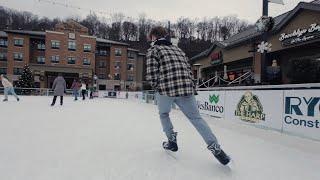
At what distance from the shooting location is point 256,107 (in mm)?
7469

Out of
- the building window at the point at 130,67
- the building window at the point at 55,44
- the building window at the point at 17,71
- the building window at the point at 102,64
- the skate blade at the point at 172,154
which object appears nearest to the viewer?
the skate blade at the point at 172,154

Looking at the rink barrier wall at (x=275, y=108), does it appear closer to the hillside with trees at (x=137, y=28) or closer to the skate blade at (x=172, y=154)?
the skate blade at (x=172, y=154)

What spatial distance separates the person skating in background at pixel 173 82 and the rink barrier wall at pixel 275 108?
2988mm

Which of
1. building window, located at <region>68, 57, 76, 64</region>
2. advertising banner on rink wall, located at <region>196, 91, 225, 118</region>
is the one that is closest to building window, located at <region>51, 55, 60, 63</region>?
building window, located at <region>68, 57, 76, 64</region>

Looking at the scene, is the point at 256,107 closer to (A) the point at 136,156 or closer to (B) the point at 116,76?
(A) the point at 136,156

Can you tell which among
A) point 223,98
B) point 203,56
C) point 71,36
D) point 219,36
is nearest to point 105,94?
point 203,56

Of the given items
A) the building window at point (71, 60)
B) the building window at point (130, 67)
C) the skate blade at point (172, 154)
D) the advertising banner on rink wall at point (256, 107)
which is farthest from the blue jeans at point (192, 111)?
the building window at point (130, 67)

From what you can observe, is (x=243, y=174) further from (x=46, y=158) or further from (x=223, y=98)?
(x=223, y=98)

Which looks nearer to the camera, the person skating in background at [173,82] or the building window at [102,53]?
the person skating in background at [173,82]

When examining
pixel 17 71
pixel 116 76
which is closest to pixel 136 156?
pixel 17 71

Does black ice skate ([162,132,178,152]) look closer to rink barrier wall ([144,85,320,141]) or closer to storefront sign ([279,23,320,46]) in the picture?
rink barrier wall ([144,85,320,141])

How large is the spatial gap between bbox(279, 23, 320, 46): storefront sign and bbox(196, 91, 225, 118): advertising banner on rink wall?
7.10m

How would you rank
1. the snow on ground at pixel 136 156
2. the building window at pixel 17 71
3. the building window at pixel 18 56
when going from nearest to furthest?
the snow on ground at pixel 136 156 → the building window at pixel 17 71 → the building window at pixel 18 56

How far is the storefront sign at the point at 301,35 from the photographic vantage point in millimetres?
14734
